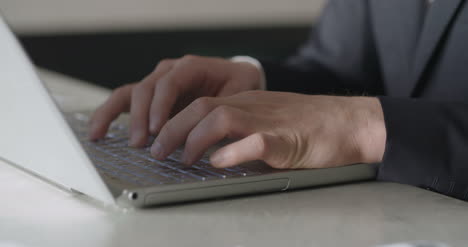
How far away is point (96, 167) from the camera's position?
1.66ft

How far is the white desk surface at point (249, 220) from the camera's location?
1.57 ft

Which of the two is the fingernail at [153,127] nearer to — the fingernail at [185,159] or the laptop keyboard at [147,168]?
the laptop keyboard at [147,168]

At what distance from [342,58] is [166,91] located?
0.62m

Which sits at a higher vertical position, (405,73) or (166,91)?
(405,73)

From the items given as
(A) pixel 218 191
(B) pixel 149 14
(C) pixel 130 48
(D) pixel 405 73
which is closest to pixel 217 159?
(A) pixel 218 191

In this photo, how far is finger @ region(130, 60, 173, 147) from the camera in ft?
2.38

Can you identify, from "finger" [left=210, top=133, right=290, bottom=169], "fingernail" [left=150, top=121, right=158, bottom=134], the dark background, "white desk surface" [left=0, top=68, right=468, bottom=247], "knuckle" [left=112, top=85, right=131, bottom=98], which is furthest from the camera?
the dark background

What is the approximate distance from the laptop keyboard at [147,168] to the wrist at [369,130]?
4.4 inches

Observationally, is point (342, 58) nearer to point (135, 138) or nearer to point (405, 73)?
point (405, 73)

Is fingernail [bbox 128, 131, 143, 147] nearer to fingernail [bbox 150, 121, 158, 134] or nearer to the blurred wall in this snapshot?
fingernail [bbox 150, 121, 158, 134]

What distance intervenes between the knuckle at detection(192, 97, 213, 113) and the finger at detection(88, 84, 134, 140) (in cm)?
20

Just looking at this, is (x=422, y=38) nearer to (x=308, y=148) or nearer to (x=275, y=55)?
(x=308, y=148)

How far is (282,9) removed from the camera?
2912 mm

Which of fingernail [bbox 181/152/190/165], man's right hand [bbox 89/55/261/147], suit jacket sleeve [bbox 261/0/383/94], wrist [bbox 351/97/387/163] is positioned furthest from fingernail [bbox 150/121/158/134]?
suit jacket sleeve [bbox 261/0/383/94]
